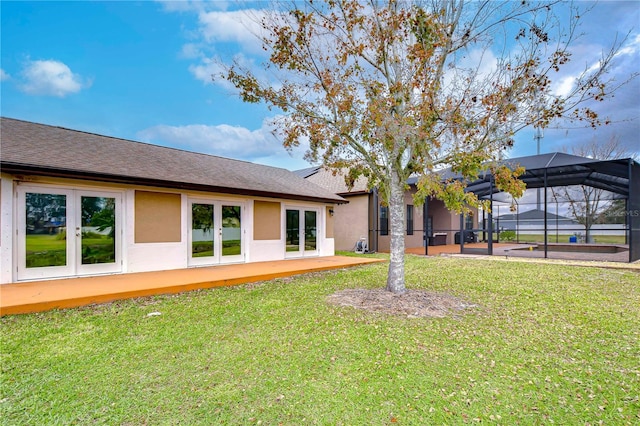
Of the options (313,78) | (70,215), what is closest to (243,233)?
(70,215)

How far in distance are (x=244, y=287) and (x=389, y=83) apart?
521 cm

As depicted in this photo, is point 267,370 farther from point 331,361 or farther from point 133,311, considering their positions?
point 133,311

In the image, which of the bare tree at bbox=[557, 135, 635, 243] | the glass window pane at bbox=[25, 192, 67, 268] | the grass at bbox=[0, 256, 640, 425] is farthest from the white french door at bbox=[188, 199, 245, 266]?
the bare tree at bbox=[557, 135, 635, 243]

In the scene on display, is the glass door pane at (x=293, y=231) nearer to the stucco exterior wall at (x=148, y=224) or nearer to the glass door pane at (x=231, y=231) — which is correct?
the stucco exterior wall at (x=148, y=224)

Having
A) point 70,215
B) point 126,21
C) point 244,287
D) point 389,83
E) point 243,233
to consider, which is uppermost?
point 126,21

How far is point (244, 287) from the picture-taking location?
6988 mm

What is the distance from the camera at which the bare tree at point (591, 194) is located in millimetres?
18172

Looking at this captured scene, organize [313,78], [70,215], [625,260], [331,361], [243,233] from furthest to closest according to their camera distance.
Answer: [625,260]
[243,233]
[70,215]
[313,78]
[331,361]

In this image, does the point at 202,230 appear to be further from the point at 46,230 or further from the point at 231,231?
the point at 46,230

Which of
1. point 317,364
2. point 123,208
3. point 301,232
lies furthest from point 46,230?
point 301,232

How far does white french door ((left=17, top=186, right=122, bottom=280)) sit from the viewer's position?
6395mm

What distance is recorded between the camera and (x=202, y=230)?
8.88 metres

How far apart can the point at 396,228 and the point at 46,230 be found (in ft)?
23.9

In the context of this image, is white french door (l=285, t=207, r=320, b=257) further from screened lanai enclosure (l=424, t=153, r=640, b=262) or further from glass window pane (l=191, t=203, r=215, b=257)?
screened lanai enclosure (l=424, t=153, r=640, b=262)
